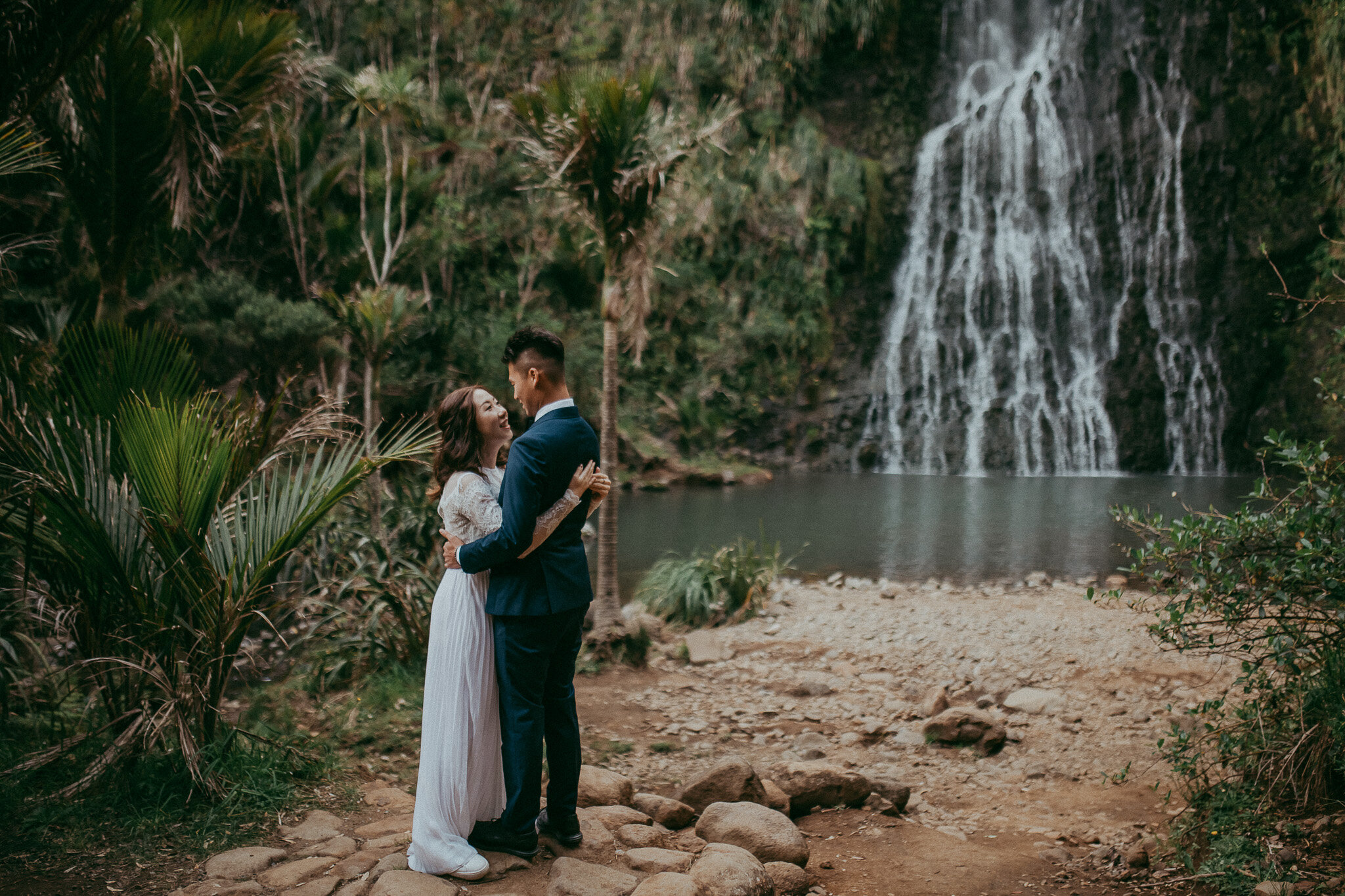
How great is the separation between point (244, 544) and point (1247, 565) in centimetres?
378

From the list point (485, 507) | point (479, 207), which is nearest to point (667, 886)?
point (485, 507)

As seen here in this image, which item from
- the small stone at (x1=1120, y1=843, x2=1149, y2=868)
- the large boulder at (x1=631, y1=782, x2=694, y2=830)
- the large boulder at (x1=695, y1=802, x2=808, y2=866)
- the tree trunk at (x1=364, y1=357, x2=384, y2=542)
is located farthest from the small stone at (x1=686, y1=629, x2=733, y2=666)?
the small stone at (x1=1120, y1=843, x2=1149, y2=868)

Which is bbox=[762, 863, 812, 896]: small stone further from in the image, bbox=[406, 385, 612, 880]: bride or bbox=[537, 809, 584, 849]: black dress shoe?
bbox=[406, 385, 612, 880]: bride

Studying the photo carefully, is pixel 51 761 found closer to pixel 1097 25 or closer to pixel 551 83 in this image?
pixel 551 83

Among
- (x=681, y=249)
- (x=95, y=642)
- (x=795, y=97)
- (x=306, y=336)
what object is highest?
(x=795, y=97)

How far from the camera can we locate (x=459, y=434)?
301 cm

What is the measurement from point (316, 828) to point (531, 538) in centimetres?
144

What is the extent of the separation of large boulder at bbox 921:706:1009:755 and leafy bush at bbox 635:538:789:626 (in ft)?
10.4

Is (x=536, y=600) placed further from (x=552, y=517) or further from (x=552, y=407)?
(x=552, y=407)

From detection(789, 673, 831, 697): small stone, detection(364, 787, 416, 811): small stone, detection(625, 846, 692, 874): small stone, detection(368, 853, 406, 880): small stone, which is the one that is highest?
detection(368, 853, 406, 880): small stone

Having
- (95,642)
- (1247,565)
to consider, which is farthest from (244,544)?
(1247,565)

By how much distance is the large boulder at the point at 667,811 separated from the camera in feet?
11.9

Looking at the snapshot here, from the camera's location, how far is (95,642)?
337 centimetres

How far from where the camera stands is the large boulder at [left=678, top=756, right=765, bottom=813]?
3834mm
